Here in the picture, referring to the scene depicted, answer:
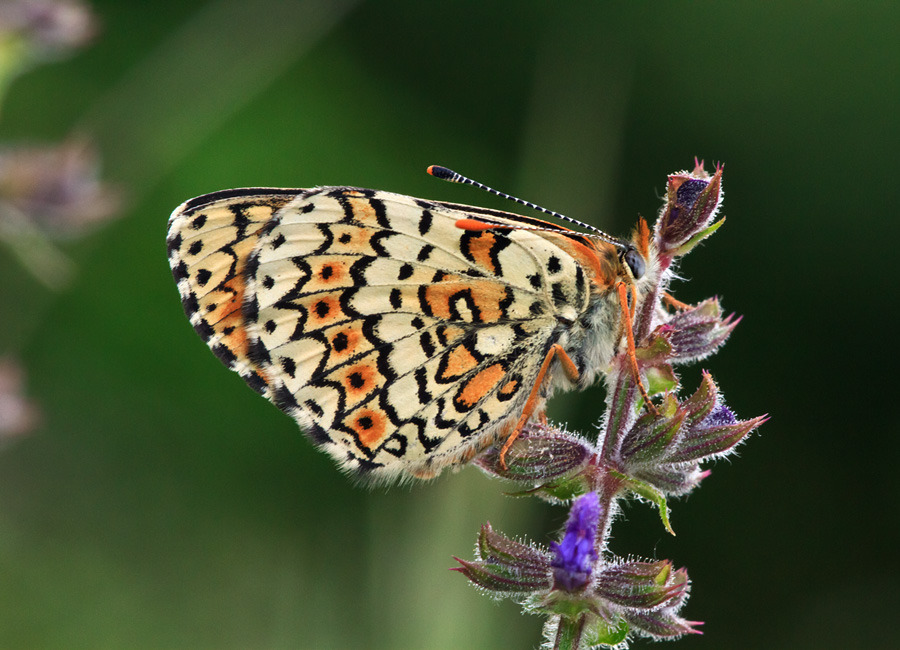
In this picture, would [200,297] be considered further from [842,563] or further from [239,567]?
[842,563]

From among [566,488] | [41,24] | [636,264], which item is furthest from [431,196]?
[566,488]

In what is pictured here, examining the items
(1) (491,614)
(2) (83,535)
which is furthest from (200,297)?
(2) (83,535)

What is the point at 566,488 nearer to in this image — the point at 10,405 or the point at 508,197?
the point at 508,197

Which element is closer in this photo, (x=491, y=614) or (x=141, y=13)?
(x=491, y=614)

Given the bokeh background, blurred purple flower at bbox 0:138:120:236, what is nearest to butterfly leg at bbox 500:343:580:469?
the bokeh background

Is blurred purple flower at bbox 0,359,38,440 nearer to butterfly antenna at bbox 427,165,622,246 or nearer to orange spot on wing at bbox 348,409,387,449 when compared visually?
orange spot on wing at bbox 348,409,387,449

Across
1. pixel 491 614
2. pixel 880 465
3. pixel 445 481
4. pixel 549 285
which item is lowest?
pixel 491 614

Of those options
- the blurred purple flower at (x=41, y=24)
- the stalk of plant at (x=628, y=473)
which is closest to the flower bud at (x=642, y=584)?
the stalk of plant at (x=628, y=473)
